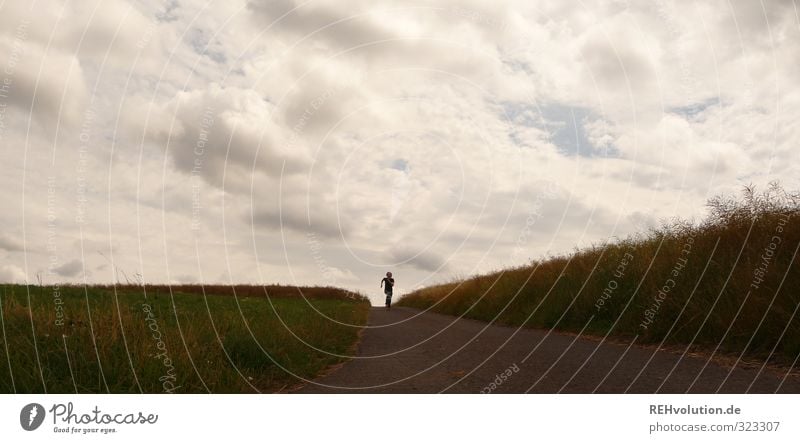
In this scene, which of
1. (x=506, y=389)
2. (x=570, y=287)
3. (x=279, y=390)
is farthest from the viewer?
(x=570, y=287)

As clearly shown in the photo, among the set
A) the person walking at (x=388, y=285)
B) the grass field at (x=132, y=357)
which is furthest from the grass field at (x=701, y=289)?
the person walking at (x=388, y=285)

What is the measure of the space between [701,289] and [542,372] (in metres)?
4.13

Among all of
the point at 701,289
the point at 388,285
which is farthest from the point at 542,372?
the point at 388,285

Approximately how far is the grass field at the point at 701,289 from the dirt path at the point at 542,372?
0.76m

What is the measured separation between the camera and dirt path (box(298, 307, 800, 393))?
5.09m

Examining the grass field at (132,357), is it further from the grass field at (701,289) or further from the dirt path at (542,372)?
the grass field at (701,289)

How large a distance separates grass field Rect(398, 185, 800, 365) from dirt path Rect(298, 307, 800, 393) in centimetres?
76

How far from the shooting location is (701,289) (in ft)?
27.4

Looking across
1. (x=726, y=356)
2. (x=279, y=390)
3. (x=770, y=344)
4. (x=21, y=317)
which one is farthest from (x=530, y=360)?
(x=21, y=317)

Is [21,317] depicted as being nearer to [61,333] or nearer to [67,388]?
[61,333]

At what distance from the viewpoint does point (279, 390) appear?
5.37 meters

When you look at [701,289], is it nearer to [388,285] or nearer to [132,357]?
[132,357]

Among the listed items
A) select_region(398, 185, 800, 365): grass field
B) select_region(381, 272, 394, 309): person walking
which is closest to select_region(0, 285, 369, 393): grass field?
select_region(398, 185, 800, 365): grass field
